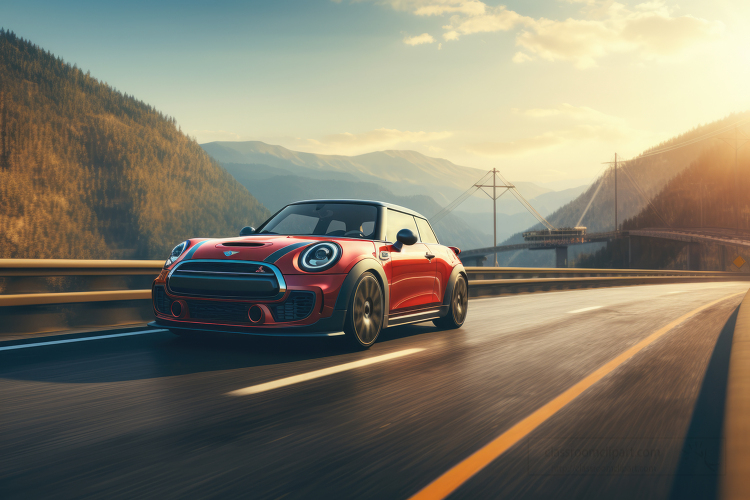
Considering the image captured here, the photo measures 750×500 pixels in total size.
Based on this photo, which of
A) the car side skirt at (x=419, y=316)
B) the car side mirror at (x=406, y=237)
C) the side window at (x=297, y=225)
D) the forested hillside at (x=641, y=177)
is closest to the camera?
the car side mirror at (x=406, y=237)

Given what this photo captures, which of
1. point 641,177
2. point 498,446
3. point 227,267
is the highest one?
point 641,177

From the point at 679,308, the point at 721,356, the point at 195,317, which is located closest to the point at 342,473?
the point at 195,317

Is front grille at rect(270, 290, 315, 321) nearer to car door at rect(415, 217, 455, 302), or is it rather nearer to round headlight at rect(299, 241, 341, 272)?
round headlight at rect(299, 241, 341, 272)

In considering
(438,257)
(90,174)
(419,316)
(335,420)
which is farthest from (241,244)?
(90,174)

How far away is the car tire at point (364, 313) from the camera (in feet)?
19.1

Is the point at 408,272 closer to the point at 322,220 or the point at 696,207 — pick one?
the point at 322,220

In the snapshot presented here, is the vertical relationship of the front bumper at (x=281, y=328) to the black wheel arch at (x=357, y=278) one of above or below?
below

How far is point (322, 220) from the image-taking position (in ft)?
23.7

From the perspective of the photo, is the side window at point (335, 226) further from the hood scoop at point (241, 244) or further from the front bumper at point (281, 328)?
the front bumper at point (281, 328)

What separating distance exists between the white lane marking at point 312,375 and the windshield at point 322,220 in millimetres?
1560

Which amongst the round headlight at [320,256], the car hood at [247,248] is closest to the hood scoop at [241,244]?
the car hood at [247,248]

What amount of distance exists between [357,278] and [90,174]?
167798mm

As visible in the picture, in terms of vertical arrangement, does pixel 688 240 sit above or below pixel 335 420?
above

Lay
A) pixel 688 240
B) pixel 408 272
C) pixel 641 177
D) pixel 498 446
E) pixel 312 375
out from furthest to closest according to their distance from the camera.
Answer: pixel 641 177
pixel 688 240
pixel 408 272
pixel 312 375
pixel 498 446
